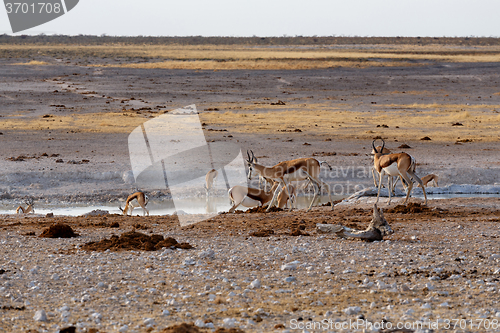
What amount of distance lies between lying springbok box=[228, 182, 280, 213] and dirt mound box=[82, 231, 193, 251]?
429cm

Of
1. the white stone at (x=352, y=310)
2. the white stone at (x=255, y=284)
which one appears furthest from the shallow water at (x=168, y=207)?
the white stone at (x=352, y=310)

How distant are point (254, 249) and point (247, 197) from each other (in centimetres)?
494

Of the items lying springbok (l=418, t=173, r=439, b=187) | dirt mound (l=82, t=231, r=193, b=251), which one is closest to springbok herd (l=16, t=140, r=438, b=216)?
lying springbok (l=418, t=173, r=439, b=187)

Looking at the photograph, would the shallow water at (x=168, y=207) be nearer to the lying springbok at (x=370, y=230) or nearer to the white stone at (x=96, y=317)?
the lying springbok at (x=370, y=230)

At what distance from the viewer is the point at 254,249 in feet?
26.5

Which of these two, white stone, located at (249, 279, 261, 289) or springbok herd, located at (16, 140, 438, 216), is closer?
white stone, located at (249, 279, 261, 289)

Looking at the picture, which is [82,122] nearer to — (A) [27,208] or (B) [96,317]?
(A) [27,208]

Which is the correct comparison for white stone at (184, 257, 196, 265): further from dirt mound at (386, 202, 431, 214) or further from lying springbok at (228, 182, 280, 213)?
lying springbok at (228, 182, 280, 213)

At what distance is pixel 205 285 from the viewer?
638cm

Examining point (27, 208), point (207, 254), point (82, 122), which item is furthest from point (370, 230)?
point (82, 122)

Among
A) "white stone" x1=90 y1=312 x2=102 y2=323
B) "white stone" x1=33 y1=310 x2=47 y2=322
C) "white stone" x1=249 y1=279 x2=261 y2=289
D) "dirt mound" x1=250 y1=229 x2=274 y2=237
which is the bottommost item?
"dirt mound" x1=250 y1=229 x2=274 y2=237

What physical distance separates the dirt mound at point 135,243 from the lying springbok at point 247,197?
4.29 metres

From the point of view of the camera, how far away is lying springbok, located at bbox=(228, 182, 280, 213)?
12.9 meters

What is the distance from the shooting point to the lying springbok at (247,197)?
1286 cm
